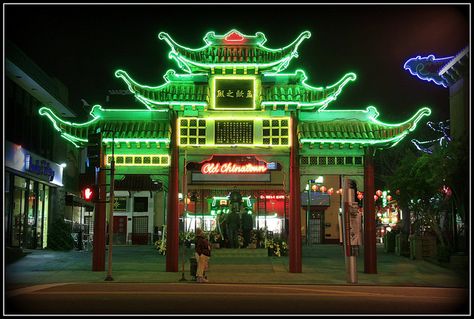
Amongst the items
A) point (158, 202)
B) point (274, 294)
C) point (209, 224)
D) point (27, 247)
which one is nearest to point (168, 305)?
point (274, 294)

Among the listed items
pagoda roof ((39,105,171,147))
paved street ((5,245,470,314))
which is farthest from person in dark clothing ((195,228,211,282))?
pagoda roof ((39,105,171,147))

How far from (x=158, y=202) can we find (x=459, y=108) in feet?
97.9

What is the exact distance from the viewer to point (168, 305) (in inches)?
545

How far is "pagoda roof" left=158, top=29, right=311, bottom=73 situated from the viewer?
23.5m

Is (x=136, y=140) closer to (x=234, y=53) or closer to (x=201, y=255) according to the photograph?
(x=234, y=53)

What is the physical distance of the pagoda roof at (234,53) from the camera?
77.2 ft

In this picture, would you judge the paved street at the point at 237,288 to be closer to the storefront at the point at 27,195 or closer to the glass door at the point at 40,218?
the storefront at the point at 27,195

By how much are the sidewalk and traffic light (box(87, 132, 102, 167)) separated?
404cm

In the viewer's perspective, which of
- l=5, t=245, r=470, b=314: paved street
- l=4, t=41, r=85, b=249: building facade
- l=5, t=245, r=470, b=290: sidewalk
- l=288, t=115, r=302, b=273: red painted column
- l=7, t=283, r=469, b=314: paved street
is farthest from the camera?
l=4, t=41, r=85, b=249: building facade

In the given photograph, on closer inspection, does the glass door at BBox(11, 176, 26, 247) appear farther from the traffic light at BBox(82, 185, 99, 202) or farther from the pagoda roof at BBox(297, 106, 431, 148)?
the pagoda roof at BBox(297, 106, 431, 148)

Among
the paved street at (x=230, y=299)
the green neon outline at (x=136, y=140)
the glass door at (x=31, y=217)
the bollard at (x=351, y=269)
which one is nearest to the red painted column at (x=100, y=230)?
the green neon outline at (x=136, y=140)

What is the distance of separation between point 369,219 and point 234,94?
718 centimetres

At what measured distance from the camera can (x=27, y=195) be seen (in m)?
32.7

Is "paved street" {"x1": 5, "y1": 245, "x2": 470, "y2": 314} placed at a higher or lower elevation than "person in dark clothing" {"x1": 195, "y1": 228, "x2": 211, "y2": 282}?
lower
